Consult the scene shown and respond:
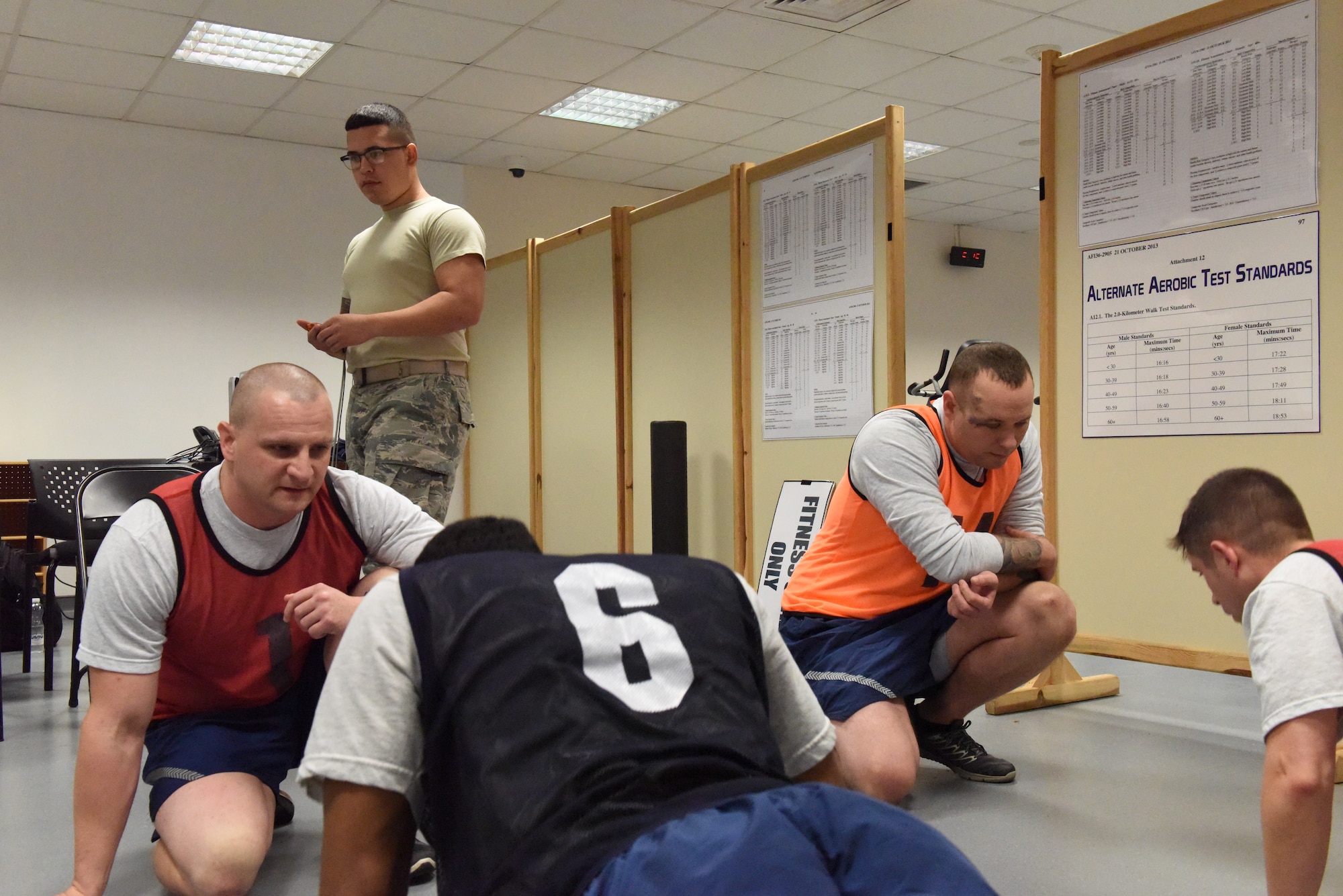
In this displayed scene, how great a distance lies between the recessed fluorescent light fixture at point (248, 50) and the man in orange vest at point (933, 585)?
13.0ft

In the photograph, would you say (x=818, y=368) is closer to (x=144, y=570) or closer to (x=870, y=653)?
(x=870, y=653)

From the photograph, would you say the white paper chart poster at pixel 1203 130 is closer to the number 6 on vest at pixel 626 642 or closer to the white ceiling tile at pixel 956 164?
the number 6 on vest at pixel 626 642

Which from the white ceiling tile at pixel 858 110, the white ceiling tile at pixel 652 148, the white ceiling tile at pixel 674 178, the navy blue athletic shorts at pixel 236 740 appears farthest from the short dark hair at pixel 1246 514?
the white ceiling tile at pixel 674 178

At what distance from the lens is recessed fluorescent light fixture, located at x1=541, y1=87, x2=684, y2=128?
230 inches

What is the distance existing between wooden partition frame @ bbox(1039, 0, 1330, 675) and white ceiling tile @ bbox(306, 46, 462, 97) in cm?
329

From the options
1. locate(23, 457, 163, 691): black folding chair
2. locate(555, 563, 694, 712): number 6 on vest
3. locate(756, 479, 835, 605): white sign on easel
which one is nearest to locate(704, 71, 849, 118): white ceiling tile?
locate(756, 479, 835, 605): white sign on easel

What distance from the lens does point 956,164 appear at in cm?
724

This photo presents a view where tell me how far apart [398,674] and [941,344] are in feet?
27.3

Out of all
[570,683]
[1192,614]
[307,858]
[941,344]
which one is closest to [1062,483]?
[1192,614]

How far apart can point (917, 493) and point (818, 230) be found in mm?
1597

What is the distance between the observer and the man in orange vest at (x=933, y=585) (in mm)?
2018

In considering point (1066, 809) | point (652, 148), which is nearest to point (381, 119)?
point (1066, 809)

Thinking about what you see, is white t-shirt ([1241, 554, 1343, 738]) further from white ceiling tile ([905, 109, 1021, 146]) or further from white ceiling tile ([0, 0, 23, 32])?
white ceiling tile ([905, 109, 1021, 146])

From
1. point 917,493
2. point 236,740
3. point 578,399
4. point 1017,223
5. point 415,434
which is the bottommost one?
point 236,740
